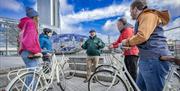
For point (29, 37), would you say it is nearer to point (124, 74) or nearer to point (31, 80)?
point (31, 80)

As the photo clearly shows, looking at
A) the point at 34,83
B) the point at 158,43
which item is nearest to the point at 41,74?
the point at 34,83

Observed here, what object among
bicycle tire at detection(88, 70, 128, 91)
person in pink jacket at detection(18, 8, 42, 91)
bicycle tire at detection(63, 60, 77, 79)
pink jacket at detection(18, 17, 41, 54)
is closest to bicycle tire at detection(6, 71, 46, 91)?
person in pink jacket at detection(18, 8, 42, 91)

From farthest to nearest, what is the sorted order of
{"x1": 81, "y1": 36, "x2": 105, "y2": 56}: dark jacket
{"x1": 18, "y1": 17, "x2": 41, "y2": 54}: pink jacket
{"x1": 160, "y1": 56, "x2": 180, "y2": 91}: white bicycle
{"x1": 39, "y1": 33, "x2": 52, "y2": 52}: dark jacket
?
{"x1": 81, "y1": 36, "x2": 105, "y2": 56}: dark jacket → {"x1": 39, "y1": 33, "x2": 52, "y2": 52}: dark jacket → {"x1": 18, "y1": 17, "x2": 41, "y2": 54}: pink jacket → {"x1": 160, "y1": 56, "x2": 180, "y2": 91}: white bicycle

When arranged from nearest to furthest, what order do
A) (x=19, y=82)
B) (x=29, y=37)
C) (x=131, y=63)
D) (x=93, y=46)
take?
(x=19, y=82) → (x=29, y=37) → (x=131, y=63) → (x=93, y=46)

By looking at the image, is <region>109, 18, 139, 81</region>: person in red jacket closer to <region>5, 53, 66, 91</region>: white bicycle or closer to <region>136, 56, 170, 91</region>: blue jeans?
<region>5, 53, 66, 91</region>: white bicycle

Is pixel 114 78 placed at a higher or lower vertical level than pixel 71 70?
higher

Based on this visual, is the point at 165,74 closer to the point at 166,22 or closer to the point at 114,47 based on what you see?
the point at 166,22

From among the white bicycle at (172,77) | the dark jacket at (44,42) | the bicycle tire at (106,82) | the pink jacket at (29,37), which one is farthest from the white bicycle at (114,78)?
the dark jacket at (44,42)

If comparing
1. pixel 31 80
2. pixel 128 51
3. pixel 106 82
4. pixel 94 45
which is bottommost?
pixel 106 82

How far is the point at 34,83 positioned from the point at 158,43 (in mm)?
2087

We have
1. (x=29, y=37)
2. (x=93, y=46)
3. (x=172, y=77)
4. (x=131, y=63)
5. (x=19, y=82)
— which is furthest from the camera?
(x=93, y=46)

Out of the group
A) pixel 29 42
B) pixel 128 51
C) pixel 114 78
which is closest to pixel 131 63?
pixel 128 51

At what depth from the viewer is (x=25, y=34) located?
4.75 m

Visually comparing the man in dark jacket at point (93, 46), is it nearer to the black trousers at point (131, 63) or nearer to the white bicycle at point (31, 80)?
the black trousers at point (131, 63)
